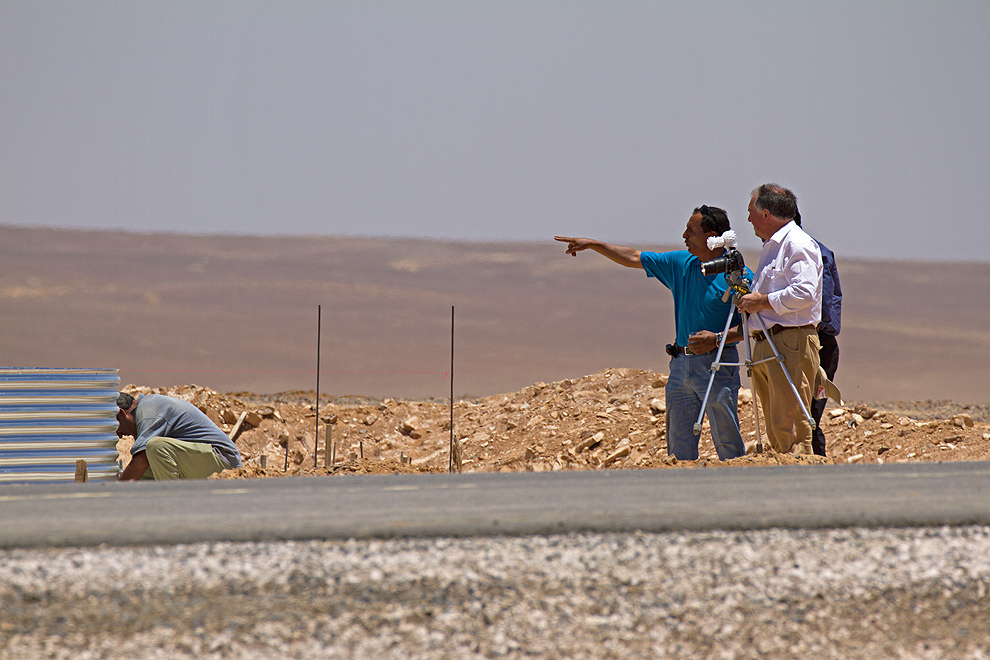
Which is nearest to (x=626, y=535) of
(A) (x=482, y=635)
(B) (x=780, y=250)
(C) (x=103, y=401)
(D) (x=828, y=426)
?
(A) (x=482, y=635)

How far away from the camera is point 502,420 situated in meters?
19.8

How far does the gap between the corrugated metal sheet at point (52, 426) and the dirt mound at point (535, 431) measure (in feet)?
5.19

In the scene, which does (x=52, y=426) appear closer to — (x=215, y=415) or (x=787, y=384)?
(x=787, y=384)

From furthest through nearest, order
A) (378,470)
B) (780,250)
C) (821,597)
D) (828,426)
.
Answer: (828,426) → (378,470) → (780,250) → (821,597)

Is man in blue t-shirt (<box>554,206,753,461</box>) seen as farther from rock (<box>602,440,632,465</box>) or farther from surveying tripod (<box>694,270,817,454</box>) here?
rock (<box>602,440,632,465</box>)

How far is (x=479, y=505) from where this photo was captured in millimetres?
4695

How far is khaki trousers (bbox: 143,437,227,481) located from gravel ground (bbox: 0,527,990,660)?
4.43 metres

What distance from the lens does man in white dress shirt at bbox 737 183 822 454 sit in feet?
21.4

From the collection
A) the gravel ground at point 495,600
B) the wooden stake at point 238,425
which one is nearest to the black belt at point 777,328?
the gravel ground at point 495,600

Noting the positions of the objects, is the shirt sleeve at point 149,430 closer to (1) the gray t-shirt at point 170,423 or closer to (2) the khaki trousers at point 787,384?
(1) the gray t-shirt at point 170,423

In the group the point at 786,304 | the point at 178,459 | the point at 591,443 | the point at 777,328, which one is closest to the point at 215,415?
the point at 591,443

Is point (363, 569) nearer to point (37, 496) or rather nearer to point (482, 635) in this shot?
point (482, 635)

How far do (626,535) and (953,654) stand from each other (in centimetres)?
143

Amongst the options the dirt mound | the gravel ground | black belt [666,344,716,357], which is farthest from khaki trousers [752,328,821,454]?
the dirt mound
